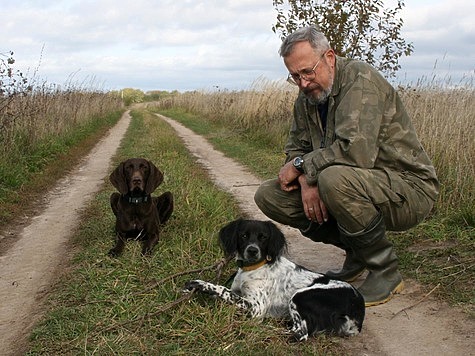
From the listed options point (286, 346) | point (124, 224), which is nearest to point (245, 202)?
point (124, 224)

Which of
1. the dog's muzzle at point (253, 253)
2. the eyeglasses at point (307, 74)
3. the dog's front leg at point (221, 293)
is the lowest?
the dog's front leg at point (221, 293)

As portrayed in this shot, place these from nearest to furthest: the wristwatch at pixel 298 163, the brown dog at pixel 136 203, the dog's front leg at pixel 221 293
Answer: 1. the dog's front leg at pixel 221 293
2. the wristwatch at pixel 298 163
3. the brown dog at pixel 136 203

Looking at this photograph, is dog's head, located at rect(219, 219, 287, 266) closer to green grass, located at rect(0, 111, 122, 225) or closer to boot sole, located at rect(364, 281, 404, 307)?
boot sole, located at rect(364, 281, 404, 307)

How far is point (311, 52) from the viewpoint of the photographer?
394cm

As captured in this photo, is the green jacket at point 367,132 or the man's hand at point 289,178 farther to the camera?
the man's hand at point 289,178

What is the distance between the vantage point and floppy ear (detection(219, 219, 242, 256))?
3.95 meters

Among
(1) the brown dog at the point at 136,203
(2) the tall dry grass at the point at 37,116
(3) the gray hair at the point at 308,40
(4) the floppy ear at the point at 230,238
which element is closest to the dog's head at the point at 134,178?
(1) the brown dog at the point at 136,203

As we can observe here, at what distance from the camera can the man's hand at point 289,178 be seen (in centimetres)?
429

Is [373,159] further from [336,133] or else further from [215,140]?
[215,140]

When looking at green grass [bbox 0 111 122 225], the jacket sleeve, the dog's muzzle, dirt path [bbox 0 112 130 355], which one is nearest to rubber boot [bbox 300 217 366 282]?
the jacket sleeve

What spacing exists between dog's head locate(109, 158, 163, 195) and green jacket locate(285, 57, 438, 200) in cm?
202

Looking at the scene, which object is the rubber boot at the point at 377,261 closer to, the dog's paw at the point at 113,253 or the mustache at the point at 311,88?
the mustache at the point at 311,88

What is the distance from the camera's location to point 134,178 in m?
5.63

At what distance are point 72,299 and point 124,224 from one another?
146cm
